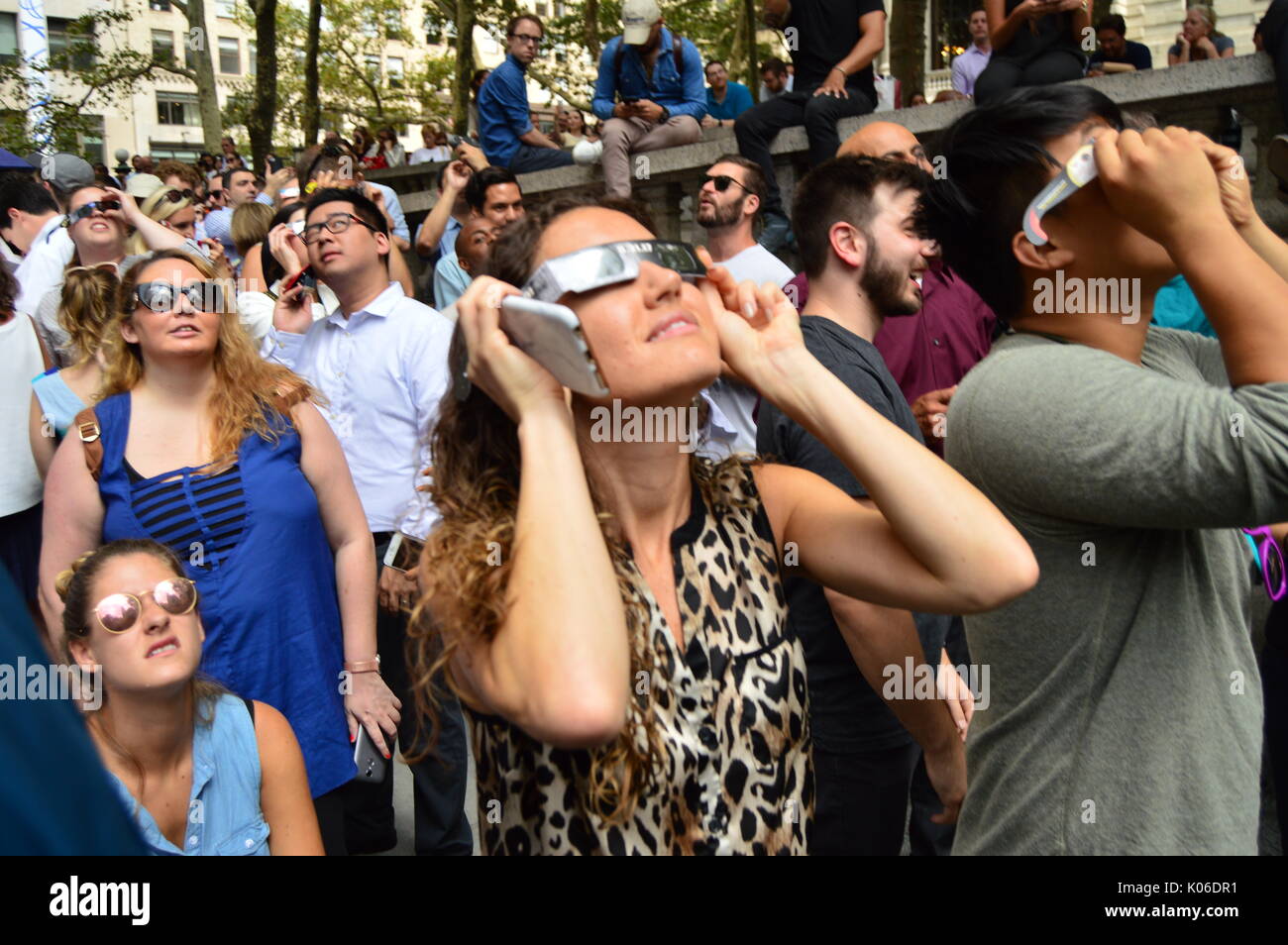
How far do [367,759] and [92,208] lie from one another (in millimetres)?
4587

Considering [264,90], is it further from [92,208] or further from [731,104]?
[92,208]

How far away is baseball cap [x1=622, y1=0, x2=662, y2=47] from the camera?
8.56 meters

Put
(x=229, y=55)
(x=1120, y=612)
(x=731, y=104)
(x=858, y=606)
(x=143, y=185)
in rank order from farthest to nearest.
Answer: (x=229, y=55) → (x=731, y=104) → (x=143, y=185) → (x=858, y=606) → (x=1120, y=612)

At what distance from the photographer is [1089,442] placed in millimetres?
1738

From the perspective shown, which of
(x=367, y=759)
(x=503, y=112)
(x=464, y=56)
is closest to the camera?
(x=367, y=759)

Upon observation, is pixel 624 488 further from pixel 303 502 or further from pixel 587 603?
pixel 303 502

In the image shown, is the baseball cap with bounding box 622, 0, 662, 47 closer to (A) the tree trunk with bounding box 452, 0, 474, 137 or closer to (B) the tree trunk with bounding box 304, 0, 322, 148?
(A) the tree trunk with bounding box 452, 0, 474, 137

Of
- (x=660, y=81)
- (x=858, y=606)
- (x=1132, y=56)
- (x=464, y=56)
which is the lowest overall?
(x=858, y=606)

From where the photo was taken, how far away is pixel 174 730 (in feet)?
8.63

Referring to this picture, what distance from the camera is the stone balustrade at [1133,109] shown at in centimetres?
687

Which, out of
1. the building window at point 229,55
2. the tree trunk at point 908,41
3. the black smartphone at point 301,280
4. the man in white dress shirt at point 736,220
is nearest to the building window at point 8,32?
the building window at point 229,55

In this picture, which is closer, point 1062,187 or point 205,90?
point 1062,187

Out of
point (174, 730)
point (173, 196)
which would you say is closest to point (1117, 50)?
point (173, 196)

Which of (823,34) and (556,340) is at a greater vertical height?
(823,34)
